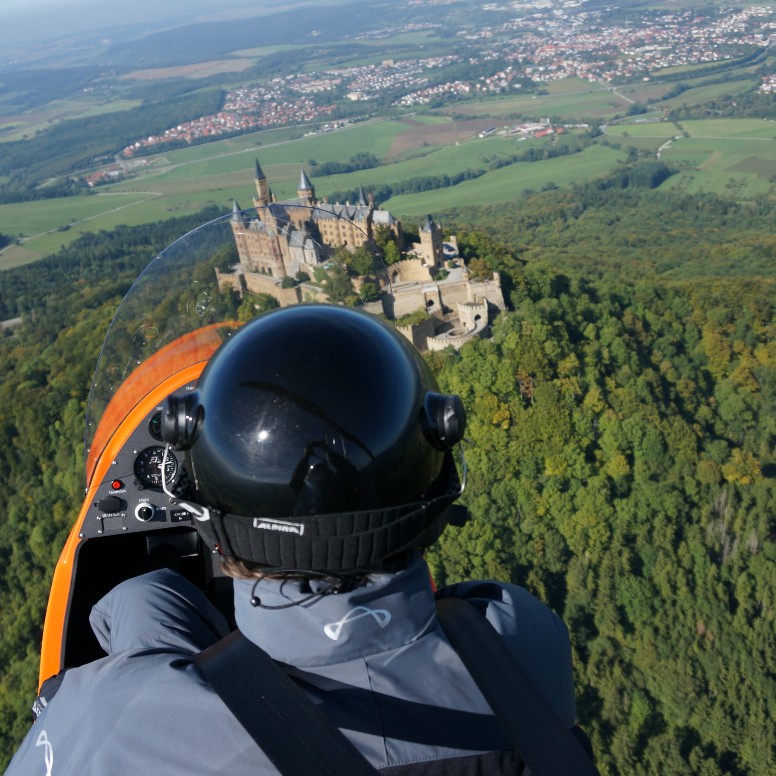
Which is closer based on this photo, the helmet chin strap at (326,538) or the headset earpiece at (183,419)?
the helmet chin strap at (326,538)

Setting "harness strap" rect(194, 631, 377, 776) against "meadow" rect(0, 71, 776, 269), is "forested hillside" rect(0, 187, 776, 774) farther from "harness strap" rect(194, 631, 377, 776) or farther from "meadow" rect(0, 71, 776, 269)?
"meadow" rect(0, 71, 776, 269)

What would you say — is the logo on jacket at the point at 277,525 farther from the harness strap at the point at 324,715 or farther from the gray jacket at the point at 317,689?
the harness strap at the point at 324,715

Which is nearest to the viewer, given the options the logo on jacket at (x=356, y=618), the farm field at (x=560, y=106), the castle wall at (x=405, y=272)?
the logo on jacket at (x=356, y=618)

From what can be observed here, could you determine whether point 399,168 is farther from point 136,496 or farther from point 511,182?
point 136,496

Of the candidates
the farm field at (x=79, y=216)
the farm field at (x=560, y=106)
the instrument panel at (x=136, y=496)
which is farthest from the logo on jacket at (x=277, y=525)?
the farm field at (x=560, y=106)

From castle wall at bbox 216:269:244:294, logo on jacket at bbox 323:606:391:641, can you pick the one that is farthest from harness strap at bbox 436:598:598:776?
castle wall at bbox 216:269:244:294
